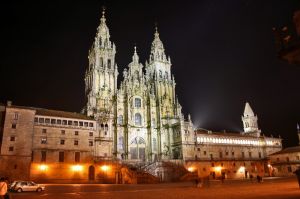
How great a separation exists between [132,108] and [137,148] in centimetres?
1007

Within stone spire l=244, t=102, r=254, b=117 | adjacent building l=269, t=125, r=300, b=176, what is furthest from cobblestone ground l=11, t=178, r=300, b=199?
stone spire l=244, t=102, r=254, b=117

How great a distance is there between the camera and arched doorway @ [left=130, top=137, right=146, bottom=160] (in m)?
66.5

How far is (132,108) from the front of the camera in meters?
70.1

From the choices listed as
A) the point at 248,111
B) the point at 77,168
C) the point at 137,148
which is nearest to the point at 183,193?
the point at 77,168

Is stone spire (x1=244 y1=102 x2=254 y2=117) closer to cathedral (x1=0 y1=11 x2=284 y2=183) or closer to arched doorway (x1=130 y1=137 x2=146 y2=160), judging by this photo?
cathedral (x1=0 y1=11 x2=284 y2=183)

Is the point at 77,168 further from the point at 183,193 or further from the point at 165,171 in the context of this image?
the point at 183,193

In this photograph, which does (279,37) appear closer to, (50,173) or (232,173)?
(50,173)

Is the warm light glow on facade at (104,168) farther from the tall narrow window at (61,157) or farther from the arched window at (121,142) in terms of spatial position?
the arched window at (121,142)

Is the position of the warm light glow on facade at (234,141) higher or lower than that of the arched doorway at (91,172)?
higher

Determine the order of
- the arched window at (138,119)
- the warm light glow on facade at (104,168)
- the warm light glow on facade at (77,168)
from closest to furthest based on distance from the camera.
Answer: the warm light glow on facade at (77,168)
the warm light glow on facade at (104,168)
the arched window at (138,119)

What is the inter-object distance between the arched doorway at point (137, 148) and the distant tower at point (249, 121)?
42.9 meters

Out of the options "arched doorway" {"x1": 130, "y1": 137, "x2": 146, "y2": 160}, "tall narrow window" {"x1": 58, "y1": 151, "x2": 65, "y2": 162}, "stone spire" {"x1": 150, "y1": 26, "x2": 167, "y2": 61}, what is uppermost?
"stone spire" {"x1": 150, "y1": 26, "x2": 167, "y2": 61}

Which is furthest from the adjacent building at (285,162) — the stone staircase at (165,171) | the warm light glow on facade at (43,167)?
the warm light glow on facade at (43,167)

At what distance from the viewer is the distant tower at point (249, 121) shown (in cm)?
9510
